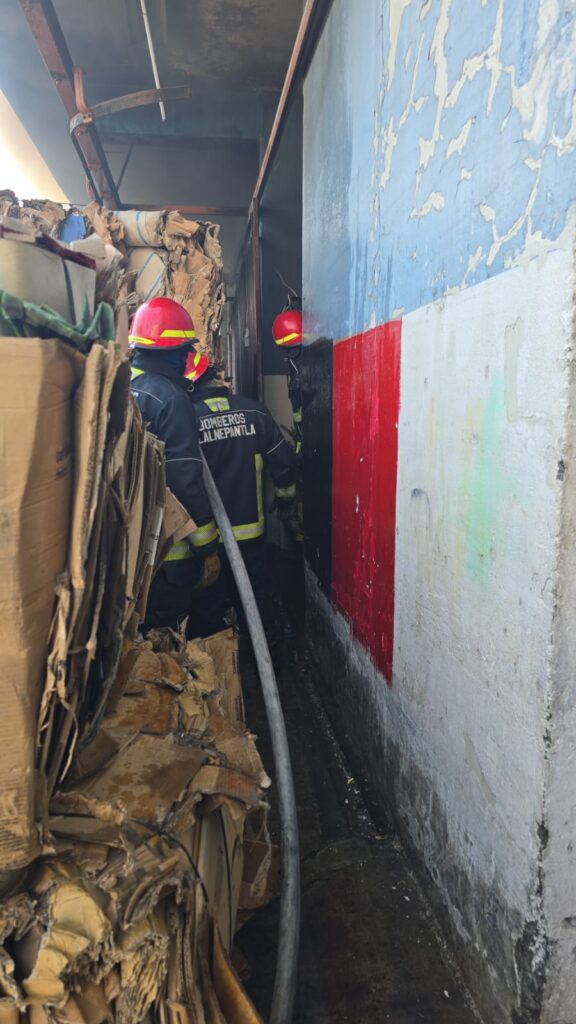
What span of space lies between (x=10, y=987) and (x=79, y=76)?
4768mm

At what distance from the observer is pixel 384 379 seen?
2.13 metres

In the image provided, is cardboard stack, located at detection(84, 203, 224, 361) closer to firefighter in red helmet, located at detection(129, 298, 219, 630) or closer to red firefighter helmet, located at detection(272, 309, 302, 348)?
red firefighter helmet, located at detection(272, 309, 302, 348)

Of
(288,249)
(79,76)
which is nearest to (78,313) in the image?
(79,76)

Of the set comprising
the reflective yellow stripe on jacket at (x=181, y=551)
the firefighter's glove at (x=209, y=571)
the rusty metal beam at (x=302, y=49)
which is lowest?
the firefighter's glove at (x=209, y=571)

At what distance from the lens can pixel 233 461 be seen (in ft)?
11.5

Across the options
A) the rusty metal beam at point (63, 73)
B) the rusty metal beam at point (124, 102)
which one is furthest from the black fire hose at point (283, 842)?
the rusty metal beam at point (124, 102)

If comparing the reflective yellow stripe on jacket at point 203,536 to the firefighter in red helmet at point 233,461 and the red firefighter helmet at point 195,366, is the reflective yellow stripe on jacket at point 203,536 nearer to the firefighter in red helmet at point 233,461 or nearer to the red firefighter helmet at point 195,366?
the firefighter in red helmet at point 233,461

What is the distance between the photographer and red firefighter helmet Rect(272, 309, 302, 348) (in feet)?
14.6

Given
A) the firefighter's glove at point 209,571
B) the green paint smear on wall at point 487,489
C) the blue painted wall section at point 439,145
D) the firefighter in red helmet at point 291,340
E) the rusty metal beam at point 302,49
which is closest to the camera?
the blue painted wall section at point 439,145

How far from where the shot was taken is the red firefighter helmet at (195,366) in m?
3.48

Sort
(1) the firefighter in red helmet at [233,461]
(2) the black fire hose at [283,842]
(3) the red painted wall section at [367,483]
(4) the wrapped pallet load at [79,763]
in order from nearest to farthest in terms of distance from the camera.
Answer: (4) the wrapped pallet load at [79,763] < (2) the black fire hose at [283,842] < (3) the red painted wall section at [367,483] < (1) the firefighter in red helmet at [233,461]

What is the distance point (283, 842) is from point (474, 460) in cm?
124

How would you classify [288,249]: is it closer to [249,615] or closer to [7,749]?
[249,615]

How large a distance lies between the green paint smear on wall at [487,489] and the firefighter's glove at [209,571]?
1995 mm
